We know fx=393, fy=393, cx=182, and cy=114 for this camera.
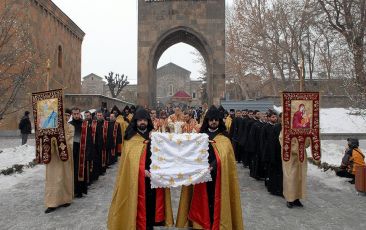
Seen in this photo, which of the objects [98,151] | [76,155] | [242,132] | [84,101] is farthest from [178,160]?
[84,101]

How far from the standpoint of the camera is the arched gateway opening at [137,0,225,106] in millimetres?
→ 26531

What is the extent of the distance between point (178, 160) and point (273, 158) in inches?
145

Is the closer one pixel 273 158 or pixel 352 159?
pixel 273 158

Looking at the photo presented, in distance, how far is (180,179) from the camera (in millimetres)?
4988

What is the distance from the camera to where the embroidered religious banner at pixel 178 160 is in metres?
4.98

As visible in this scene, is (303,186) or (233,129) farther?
(233,129)

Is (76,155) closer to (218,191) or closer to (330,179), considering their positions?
(218,191)

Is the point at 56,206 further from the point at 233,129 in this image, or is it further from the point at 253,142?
the point at 233,129

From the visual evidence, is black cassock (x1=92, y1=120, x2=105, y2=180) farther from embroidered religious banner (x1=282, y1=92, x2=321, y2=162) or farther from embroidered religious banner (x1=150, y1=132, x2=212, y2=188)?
embroidered religious banner (x1=150, y1=132, x2=212, y2=188)

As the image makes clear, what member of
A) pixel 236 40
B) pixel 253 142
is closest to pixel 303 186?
pixel 253 142

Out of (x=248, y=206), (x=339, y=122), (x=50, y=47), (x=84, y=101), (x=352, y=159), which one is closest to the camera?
(x=248, y=206)

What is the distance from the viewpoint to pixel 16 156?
43.9ft

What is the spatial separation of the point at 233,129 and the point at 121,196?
353 inches

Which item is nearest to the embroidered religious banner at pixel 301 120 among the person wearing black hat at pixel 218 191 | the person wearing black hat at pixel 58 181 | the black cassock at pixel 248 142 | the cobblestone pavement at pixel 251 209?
the cobblestone pavement at pixel 251 209
